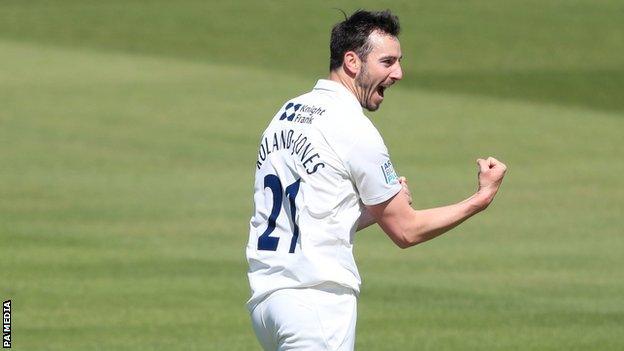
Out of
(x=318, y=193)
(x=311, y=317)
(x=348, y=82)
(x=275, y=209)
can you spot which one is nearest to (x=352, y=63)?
(x=348, y=82)

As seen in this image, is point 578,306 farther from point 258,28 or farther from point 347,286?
point 258,28

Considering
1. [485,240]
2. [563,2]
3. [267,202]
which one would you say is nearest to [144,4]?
[563,2]

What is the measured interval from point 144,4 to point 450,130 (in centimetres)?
1969

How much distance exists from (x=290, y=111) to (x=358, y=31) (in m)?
0.48

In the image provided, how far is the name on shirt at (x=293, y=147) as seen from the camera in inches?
256

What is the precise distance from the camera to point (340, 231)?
6551 millimetres

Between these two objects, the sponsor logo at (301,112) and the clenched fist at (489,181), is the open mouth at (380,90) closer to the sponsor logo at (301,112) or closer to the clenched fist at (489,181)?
the sponsor logo at (301,112)

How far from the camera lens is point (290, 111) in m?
6.75

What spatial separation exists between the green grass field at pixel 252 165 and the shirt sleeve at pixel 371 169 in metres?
5.88

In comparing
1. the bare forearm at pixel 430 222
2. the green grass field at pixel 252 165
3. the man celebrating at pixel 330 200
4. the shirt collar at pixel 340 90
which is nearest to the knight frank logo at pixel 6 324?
the green grass field at pixel 252 165

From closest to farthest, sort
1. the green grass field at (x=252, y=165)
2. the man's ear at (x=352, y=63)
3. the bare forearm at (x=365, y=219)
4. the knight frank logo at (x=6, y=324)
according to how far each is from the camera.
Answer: the man's ear at (x=352, y=63)
the bare forearm at (x=365, y=219)
the knight frank logo at (x=6, y=324)
the green grass field at (x=252, y=165)

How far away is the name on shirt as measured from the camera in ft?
21.3

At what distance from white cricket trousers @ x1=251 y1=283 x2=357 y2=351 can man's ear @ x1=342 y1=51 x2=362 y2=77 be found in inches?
38.7

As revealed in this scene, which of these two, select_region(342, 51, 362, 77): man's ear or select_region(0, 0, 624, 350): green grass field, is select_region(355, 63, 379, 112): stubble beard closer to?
select_region(342, 51, 362, 77): man's ear
